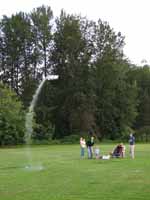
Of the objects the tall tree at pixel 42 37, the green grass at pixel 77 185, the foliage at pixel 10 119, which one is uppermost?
the tall tree at pixel 42 37

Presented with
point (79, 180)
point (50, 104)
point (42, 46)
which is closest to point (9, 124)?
point (50, 104)

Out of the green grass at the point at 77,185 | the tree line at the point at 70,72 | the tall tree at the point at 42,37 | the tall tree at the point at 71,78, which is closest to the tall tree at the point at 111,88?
the tree line at the point at 70,72

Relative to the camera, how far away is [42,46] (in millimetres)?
72750

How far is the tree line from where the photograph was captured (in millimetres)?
69688

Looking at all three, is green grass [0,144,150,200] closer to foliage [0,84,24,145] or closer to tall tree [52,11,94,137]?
foliage [0,84,24,145]

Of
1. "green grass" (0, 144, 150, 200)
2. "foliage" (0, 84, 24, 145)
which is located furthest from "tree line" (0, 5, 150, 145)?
"green grass" (0, 144, 150, 200)

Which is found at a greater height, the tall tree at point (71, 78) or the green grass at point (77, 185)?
the tall tree at point (71, 78)

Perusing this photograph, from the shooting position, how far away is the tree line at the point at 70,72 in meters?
69.7

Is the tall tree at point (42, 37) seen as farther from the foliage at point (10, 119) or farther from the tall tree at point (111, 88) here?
the foliage at point (10, 119)

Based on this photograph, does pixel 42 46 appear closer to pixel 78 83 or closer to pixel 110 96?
pixel 78 83

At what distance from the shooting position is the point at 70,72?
6925 cm

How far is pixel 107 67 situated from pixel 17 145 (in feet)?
69.5

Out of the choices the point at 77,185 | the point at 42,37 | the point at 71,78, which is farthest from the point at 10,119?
the point at 77,185

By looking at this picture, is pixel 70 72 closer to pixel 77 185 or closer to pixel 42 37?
pixel 42 37
